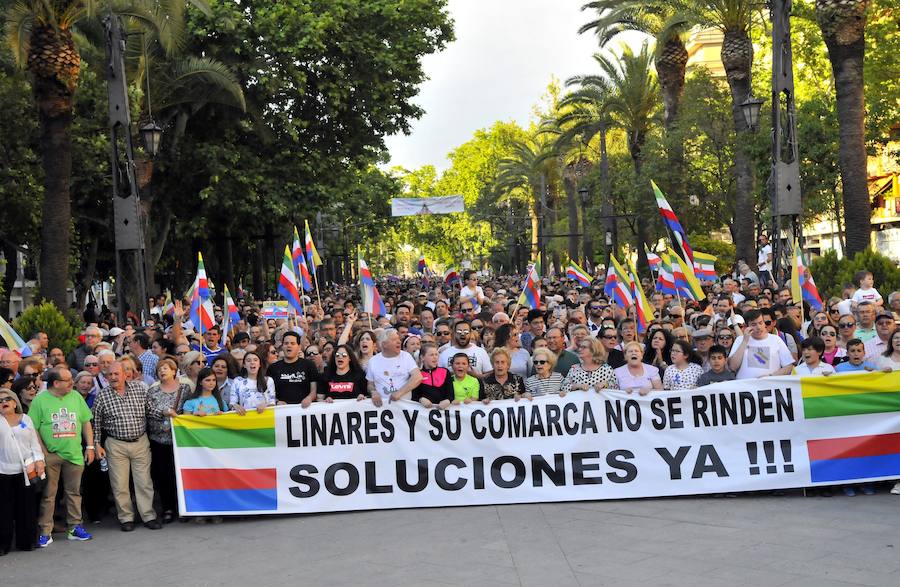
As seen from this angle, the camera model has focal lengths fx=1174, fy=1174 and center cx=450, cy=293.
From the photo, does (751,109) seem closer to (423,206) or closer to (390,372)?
(390,372)

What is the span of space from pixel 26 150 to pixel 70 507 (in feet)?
69.8

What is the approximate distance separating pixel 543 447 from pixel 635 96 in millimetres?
36566

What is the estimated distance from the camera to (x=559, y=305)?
2094cm

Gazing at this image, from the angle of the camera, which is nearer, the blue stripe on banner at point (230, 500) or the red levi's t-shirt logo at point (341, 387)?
the blue stripe on banner at point (230, 500)

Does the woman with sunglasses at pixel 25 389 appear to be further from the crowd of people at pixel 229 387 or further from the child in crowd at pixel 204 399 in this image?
the child in crowd at pixel 204 399

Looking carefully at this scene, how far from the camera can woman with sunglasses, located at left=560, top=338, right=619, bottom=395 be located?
34.6 feet

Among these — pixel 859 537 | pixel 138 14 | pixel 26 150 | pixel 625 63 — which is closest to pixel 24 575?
pixel 859 537

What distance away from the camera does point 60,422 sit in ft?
32.5

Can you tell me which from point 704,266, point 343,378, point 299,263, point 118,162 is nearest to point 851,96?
point 704,266

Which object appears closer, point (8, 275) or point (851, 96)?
point (851, 96)

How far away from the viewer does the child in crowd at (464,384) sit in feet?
34.6

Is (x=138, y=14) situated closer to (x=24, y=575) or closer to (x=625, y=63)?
(x=24, y=575)

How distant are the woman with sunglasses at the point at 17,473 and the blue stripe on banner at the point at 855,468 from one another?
651 cm

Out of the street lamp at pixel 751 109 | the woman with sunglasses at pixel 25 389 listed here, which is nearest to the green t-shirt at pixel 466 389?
the woman with sunglasses at pixel 25 389
